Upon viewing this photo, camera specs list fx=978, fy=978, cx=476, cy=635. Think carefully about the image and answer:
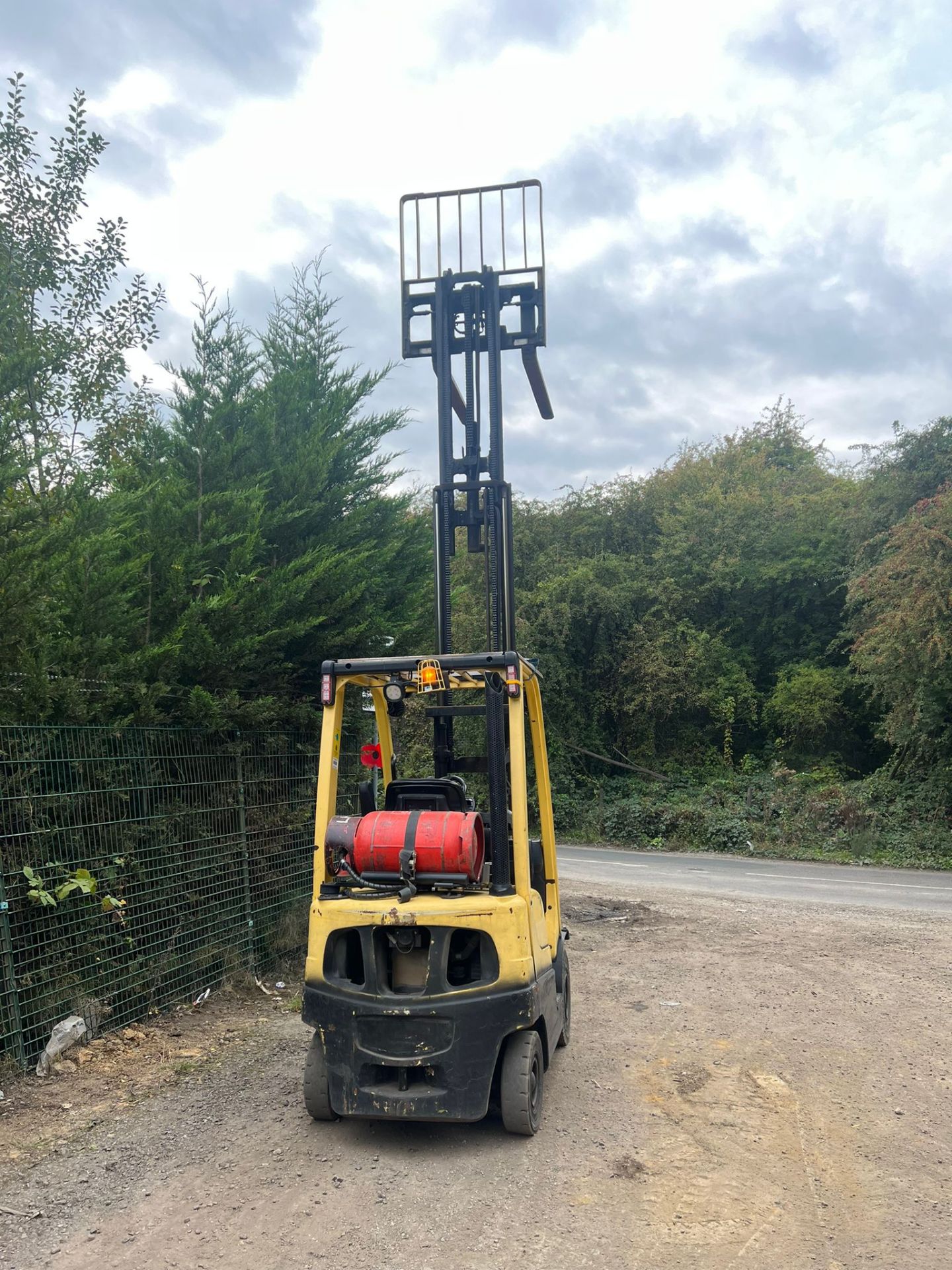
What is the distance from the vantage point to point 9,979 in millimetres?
5984

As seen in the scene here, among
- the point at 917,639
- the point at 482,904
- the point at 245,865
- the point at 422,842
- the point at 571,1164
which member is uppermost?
the point at 917,639

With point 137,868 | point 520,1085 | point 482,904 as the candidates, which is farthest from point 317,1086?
point 137,868

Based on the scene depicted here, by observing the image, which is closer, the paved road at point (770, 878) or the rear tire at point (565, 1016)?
the rear tire at point (565, 1016)

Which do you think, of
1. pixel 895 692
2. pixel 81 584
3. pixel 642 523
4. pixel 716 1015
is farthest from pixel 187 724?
pixel 642 523

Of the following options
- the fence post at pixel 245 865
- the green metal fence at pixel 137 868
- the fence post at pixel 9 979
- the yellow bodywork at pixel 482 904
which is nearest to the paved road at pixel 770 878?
the green metal fence at pixel 137 868

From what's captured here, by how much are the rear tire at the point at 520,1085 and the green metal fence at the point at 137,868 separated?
3077 millimetres

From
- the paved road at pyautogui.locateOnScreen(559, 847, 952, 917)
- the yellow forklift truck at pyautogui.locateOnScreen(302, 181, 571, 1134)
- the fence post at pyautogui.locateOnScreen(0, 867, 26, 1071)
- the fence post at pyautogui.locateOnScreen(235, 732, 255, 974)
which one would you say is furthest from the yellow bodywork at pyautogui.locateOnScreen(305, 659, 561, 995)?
the paved road at pyautogui.locateOnScreen(559, 847, 952, 917)

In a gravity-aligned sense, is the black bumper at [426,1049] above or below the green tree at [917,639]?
below

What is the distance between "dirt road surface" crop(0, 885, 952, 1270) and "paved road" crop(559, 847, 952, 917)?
6761mm

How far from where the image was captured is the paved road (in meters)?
14.3

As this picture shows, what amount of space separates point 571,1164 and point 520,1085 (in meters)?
0.44

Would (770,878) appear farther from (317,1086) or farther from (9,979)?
(9,979)

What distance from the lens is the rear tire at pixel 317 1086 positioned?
5.34 metres

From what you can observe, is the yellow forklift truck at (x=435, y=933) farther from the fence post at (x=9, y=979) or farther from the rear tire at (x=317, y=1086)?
the fence post at (x=9, y=979)
